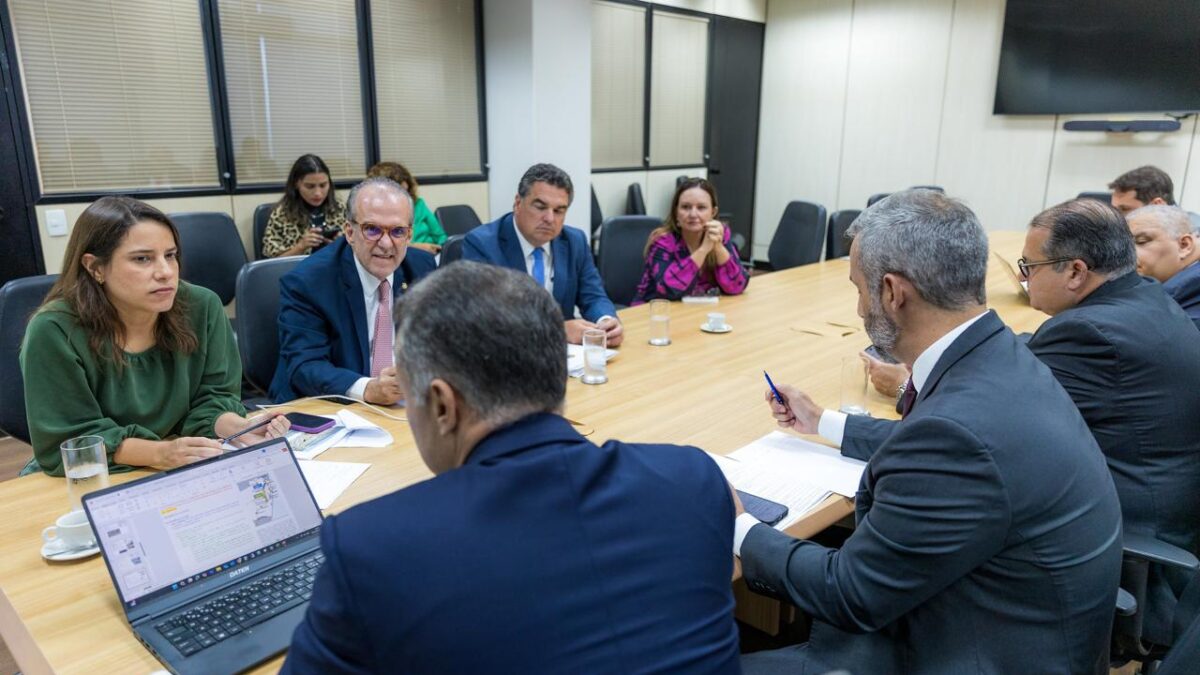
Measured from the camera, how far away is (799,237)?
15.8 feet

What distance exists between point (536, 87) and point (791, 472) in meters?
4.15

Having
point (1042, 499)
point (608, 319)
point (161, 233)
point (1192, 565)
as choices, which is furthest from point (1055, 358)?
→ point (161, 233)

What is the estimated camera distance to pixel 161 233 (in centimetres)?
181

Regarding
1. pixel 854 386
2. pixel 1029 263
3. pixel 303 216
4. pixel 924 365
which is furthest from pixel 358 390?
pixel 303 216

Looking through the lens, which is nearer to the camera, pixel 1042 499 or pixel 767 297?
pixel 1042 499

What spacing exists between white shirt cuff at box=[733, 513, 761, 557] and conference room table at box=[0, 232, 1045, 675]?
0.14 m

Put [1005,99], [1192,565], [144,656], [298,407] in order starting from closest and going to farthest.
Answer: [144,656] < [1192,565] < [298,407] < [1005,99]

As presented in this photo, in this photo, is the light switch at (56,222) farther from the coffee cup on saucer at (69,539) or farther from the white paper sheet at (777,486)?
the white paper sheet at (777,486)

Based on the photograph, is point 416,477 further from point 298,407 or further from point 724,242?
point 724,242

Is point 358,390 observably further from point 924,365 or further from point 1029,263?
point 1029,263

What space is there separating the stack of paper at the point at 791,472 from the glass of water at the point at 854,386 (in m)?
0.28

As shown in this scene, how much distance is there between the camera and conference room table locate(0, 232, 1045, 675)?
1.14 m

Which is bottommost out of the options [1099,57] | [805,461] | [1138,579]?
[1138,579]

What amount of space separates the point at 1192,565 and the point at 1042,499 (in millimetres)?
653
